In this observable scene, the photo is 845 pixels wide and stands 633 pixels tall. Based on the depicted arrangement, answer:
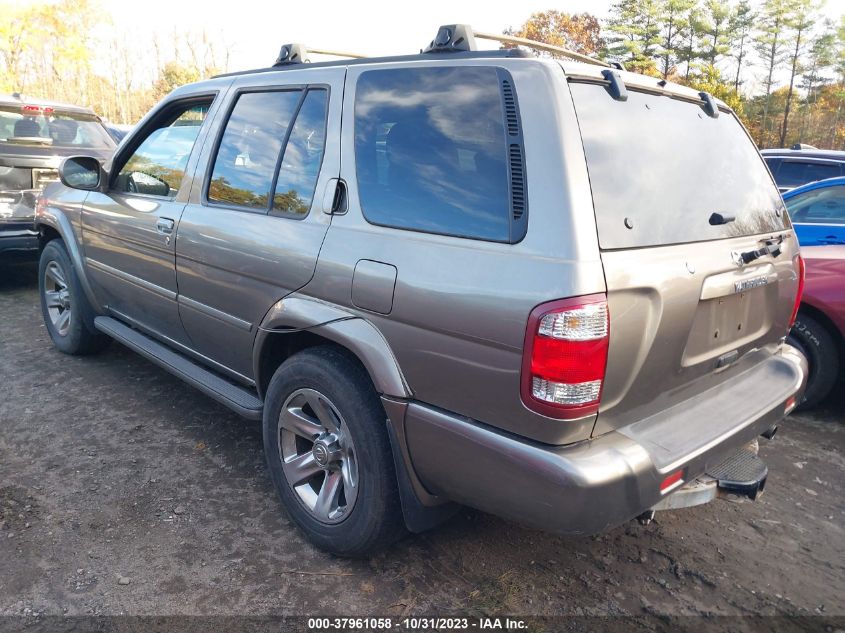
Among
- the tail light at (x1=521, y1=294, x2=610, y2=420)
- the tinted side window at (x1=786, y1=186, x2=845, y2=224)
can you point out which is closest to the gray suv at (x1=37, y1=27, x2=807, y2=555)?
the tail light at (x1=521, y1=294, x2=610, y2=420)

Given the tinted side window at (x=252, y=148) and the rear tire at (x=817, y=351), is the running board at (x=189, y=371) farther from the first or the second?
the rear tire at (x=817, y=351)

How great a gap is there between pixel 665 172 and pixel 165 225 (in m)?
2.52

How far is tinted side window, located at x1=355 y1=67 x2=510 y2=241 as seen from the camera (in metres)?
2.11

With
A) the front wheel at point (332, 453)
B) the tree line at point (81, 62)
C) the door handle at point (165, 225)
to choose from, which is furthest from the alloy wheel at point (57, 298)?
the tree line at point (81, 62)

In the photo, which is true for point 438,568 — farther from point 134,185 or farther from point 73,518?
point 134,185

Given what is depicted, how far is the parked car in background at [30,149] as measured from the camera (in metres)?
6.52

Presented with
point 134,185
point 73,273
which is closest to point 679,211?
point 134,185

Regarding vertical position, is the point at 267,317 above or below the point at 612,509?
above

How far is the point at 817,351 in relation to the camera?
13.6 ft

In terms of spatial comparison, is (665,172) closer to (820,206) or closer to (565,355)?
(565,355)

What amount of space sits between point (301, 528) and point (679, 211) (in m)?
1.99

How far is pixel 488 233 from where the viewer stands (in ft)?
6.77

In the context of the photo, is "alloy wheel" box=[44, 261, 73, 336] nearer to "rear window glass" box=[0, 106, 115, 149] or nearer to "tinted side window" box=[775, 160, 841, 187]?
"rear window glass" box=[0, 106, 115, 149]

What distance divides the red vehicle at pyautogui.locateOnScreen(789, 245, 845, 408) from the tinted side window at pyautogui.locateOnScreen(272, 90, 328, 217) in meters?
3.21
